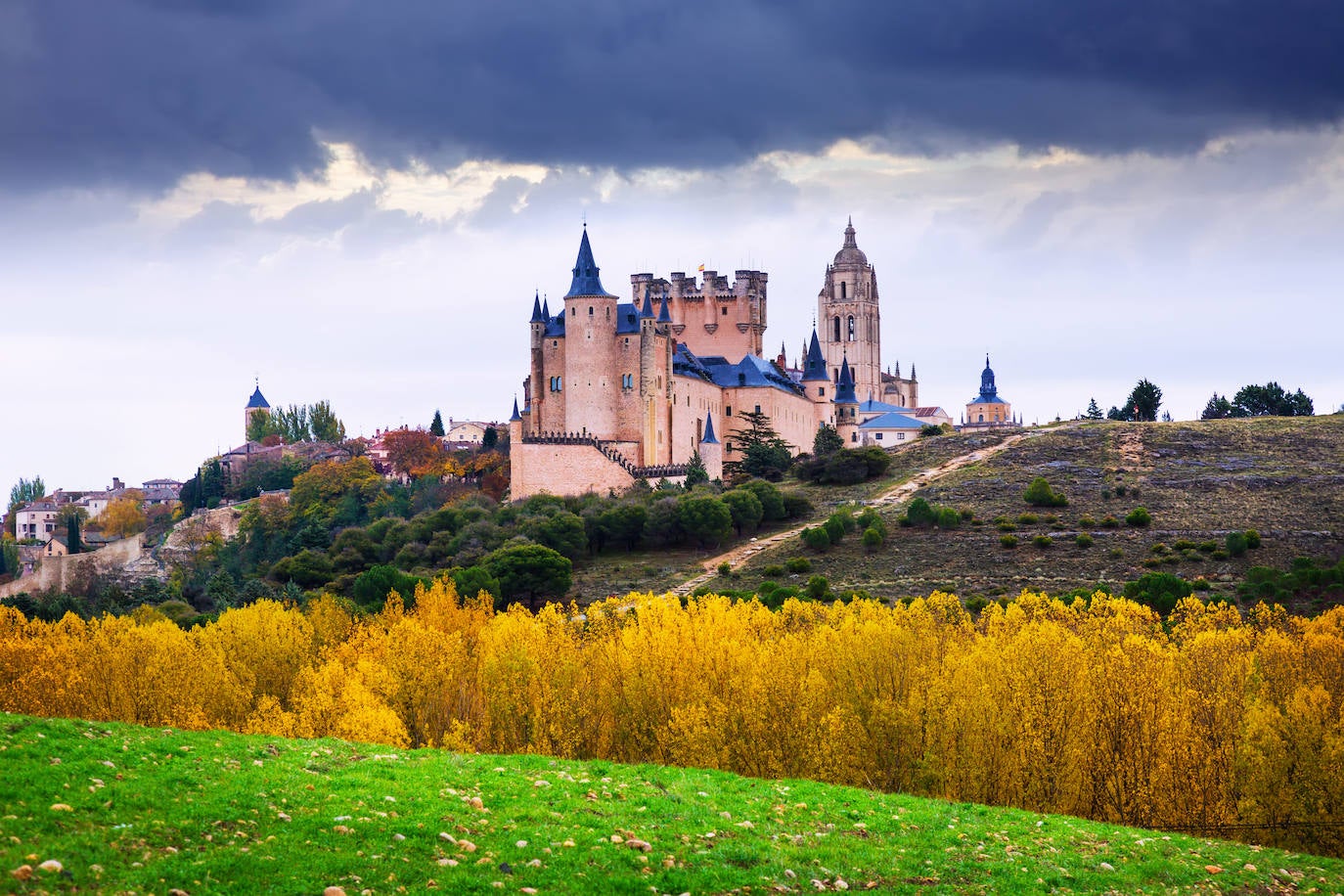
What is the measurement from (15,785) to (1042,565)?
48222 millimetres

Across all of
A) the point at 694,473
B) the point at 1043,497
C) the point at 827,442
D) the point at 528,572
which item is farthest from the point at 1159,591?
the point at 827,442

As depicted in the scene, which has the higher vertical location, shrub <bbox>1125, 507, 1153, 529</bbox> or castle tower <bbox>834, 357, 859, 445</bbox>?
castle tower <bbox>834, 357, 859, 445</bbox>

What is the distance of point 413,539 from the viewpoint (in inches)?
2827

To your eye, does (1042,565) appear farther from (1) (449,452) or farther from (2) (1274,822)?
(1) (449,452)

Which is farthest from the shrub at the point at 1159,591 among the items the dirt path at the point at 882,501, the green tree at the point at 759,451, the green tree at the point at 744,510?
the green tree at the point at 759,451

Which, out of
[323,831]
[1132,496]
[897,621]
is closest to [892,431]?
[1132,496]

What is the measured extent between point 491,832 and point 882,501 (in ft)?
187

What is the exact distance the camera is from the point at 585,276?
255 ft

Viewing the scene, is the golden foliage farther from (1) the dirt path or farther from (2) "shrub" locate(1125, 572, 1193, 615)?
(1) the dirt path

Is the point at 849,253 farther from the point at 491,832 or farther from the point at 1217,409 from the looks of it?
the point at 491,832

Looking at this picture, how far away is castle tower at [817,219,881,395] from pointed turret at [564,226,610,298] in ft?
195

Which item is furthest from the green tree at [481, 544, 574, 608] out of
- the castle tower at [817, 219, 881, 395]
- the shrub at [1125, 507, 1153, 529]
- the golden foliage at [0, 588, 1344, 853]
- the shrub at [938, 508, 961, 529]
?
the castle tower at [817, 219, 881, 395]

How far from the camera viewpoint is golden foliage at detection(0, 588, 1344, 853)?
94.9 feet

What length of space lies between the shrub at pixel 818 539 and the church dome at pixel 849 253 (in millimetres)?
74832
